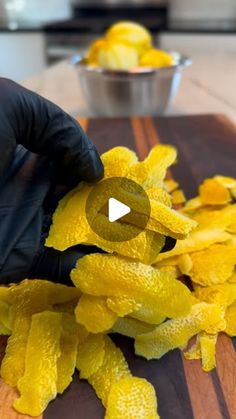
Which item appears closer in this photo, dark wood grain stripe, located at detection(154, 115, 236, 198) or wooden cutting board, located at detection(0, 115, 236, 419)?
wooden cutting board, located at detection(0, 115, 236, 419)

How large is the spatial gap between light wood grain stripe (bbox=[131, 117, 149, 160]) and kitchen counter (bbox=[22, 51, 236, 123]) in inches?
9.9

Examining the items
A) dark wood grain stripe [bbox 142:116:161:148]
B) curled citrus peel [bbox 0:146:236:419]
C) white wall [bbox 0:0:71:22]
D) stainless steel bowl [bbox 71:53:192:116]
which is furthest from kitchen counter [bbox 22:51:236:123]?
white wall [bbox 0:0:71:22]

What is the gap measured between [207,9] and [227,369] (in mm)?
2829

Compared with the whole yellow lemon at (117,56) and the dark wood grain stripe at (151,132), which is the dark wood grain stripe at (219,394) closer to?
the dark wood grain stripe at (151,132)

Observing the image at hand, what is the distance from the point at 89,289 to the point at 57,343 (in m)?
0.09

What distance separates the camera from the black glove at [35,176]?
0.59 metres

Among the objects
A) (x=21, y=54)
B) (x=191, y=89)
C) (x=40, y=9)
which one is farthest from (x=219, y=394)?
(x=40, y=9)

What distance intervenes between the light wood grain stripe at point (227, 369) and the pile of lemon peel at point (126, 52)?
38.8 inches

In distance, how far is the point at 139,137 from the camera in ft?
4.67

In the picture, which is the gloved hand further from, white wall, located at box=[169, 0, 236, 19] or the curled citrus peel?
white wall, located at box=[169, 0, 236, 19]

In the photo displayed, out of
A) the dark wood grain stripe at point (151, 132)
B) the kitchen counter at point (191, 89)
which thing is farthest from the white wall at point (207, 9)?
the dark wood grain stripe at point (151, 132)

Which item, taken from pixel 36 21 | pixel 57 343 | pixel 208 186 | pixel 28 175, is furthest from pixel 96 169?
pixel 36 21

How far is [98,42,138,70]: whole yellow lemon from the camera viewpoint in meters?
1.48

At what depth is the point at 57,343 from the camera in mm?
654
